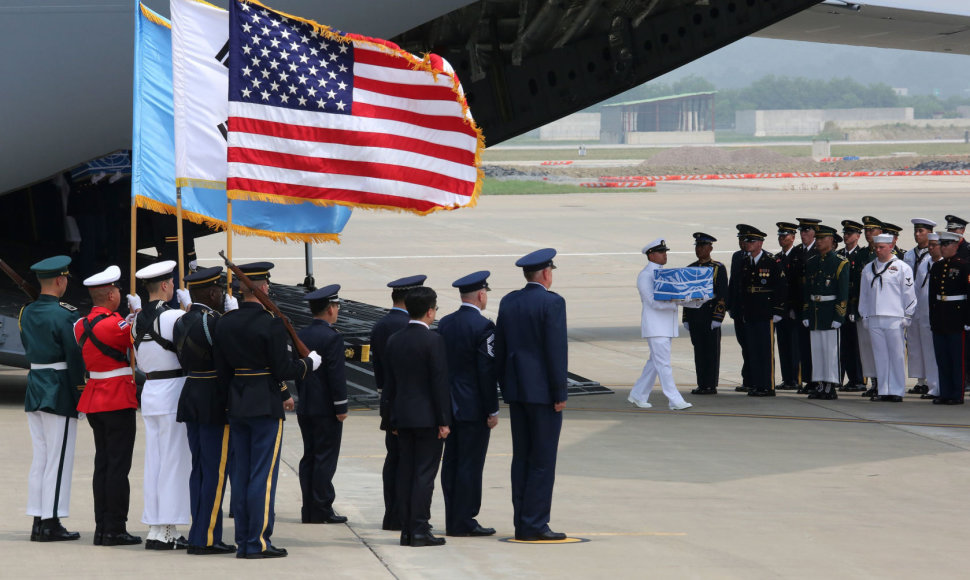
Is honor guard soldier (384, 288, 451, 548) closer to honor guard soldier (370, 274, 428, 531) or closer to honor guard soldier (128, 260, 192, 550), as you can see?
honor guard soldier (370, 274, 428, 531)

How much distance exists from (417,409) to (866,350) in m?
7.52

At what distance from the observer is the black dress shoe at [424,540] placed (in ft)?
23.7

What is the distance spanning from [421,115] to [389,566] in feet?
11.1

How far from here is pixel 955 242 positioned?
1248 centimetres

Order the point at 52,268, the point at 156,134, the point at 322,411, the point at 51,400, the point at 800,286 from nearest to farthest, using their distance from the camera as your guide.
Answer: the point at 51,400, the point at 52,268, the point at 322,411, the point at 156,134, the point at 800,286

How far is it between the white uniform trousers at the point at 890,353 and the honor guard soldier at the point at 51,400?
28.1ft

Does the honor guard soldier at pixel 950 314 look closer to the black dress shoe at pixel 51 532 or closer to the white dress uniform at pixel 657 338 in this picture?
the white dress uniform at pixel 657 338

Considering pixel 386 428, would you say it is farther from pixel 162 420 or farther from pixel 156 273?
pixel 156 273

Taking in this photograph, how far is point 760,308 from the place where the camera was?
1328cm

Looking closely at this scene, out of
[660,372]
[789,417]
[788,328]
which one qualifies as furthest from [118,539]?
[788,328]

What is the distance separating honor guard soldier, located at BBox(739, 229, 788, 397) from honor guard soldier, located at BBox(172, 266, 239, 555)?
7.45 meters

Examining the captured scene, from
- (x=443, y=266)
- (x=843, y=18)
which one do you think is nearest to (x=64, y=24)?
(x=843, y=18)

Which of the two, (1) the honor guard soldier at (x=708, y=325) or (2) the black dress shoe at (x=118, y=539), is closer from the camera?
(2) the black dress shoe at (x=118, y=539)

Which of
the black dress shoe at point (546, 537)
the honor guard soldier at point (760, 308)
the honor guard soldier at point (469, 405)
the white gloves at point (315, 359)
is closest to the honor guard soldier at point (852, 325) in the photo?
the honor guard soldier at point (760, 308)
